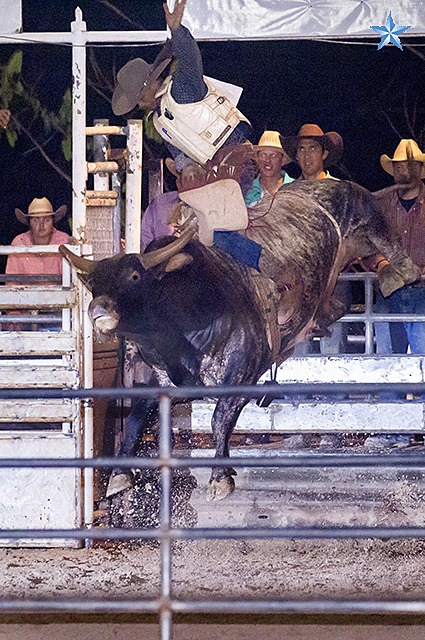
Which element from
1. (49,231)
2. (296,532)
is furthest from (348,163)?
(296,532)

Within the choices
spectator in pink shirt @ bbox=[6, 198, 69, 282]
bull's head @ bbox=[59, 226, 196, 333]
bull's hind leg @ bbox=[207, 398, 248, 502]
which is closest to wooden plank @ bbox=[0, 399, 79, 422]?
bull's head @ bbox=[59, 226, 196, 333]

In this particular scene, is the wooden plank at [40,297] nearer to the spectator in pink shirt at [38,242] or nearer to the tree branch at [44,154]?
the spectator in pink shirt at [38,242]

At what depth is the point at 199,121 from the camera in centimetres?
539

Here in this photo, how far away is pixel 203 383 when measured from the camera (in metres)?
5.70

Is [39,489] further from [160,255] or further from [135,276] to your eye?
[160,255]

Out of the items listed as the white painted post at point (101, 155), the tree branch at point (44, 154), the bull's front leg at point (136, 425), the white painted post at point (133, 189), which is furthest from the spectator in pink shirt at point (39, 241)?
the tree branch at point (44, 154)

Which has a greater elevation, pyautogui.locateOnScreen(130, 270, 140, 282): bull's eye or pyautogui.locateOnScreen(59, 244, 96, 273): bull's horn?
pyautogui.locateOnScreen(59, 244, 96, 273): bull's horn

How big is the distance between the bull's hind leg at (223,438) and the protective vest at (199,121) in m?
1.39

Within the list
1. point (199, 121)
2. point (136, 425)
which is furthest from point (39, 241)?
point (199, 121)

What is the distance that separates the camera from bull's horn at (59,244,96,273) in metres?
5.23

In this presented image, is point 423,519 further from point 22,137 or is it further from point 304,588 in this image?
point 22,137

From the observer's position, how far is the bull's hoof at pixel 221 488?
5.52 meters

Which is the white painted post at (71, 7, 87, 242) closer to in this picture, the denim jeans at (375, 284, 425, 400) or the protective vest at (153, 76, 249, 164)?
the protective vest at (153, 76, 249, 164)

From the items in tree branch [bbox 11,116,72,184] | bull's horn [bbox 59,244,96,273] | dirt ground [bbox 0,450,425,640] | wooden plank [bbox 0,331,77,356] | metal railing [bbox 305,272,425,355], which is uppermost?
tree branch [bbox 11,116,72,184]
